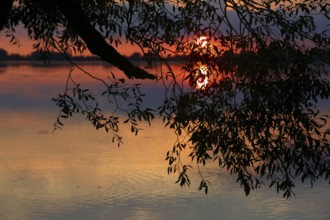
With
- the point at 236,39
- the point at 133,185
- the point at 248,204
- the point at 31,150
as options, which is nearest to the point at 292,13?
the point at 236,39

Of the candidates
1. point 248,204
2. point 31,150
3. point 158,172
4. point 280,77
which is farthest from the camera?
point 31,150

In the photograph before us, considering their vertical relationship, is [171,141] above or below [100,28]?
below

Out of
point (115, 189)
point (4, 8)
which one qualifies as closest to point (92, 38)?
point (4, 8)

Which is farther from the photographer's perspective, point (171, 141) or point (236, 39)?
point (171, 141)

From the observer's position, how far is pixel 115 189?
17844 mm

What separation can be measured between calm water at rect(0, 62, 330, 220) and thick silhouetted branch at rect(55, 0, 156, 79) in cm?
612

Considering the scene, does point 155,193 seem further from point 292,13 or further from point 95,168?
point 292,13

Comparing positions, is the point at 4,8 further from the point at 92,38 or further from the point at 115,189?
the point at 115,189

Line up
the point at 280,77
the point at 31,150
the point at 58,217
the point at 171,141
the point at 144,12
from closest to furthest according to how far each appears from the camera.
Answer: the point at 280,77
the point at 144,12
the point at 58,217
the point at 31,150
the point at 171,141

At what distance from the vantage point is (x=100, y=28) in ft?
35.4

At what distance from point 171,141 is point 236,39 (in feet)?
57.9

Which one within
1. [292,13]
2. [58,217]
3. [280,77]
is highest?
[292,13]

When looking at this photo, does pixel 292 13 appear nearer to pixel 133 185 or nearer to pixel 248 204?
pixel 248 204

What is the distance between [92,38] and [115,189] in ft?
29.6
